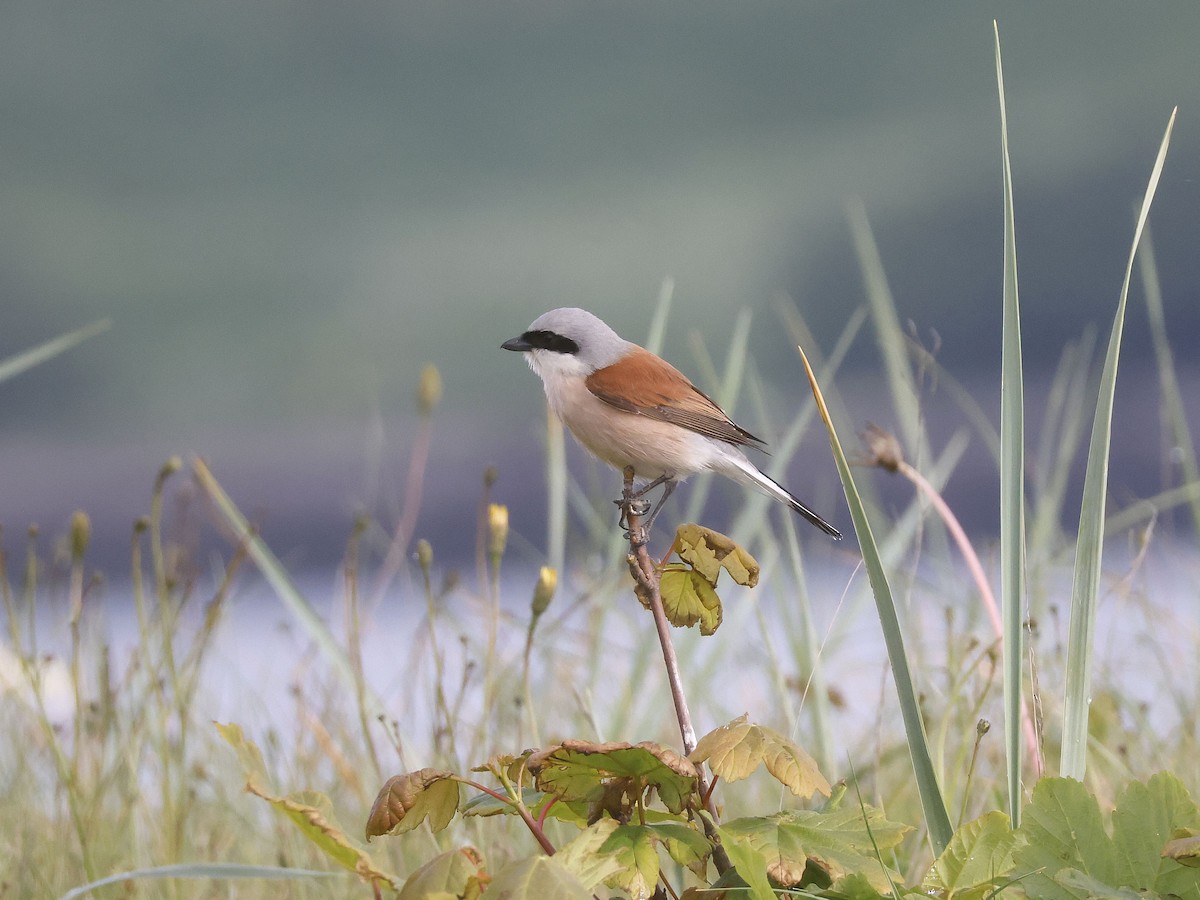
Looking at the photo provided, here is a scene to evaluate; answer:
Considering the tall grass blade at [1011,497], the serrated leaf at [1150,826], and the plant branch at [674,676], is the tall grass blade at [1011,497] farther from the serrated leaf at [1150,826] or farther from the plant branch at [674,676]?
the plant branch at [674,676]

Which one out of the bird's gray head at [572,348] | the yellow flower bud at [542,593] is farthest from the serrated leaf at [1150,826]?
the bird's gray head at [572,348]

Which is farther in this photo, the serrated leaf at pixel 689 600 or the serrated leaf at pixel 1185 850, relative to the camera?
the serrated leaf at pixel 689 600

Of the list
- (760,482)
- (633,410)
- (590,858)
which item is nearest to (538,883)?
(590,858)

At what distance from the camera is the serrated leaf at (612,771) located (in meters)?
1.35

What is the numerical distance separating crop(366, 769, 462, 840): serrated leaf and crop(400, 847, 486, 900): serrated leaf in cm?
8

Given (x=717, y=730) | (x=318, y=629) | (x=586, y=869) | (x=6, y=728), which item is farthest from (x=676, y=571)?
(x=6, y=728)

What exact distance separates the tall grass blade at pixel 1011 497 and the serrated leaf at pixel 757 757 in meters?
0.41

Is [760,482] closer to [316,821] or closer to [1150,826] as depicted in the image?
[1150,826]

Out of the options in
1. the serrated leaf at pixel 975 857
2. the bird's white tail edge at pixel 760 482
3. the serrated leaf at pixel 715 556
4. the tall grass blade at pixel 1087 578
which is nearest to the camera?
the serrated leaf at pixel 975 857

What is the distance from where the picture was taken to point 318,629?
100 inches

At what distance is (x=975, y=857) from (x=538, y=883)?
543 mm

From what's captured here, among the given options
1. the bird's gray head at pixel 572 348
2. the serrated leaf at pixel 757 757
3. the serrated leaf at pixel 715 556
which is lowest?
the serrated leaf at pixel 757 757

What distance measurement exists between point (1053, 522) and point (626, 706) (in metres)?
1.72

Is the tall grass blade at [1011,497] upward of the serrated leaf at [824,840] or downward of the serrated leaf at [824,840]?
upward
